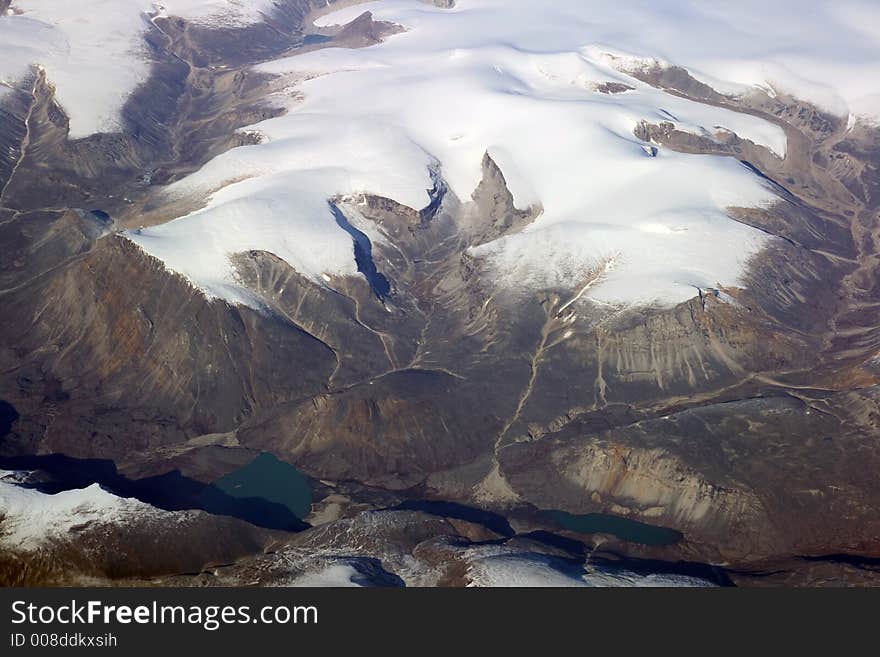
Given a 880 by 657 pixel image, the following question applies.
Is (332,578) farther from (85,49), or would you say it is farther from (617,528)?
(85,49)

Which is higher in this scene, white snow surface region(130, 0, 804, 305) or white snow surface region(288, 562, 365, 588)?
white snow surface region(130, 0, 804, 305)

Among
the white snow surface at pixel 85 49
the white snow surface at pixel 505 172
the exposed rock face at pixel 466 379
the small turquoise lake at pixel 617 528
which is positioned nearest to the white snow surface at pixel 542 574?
the exposed rock face at pixel 466 379

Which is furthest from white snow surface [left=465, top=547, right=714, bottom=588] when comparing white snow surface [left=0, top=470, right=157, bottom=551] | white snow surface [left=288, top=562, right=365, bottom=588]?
white snow surface [left=0, top=470, right=157, bottom=551]

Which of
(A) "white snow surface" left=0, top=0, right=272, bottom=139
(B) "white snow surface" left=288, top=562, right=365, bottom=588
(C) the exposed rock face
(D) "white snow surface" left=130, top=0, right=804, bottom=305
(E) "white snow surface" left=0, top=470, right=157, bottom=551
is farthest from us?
(A) "white snow surface" left=0, top=0, right=272, bottom=139

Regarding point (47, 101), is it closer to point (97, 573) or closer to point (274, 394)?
point (274, 394)

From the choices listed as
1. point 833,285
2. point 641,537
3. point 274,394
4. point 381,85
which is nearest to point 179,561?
point 274,394

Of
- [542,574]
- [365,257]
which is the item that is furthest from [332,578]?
[365,257]

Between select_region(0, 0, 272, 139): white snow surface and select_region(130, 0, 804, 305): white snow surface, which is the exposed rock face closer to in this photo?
select_region(130, 0, 804, 305): white snow surface
